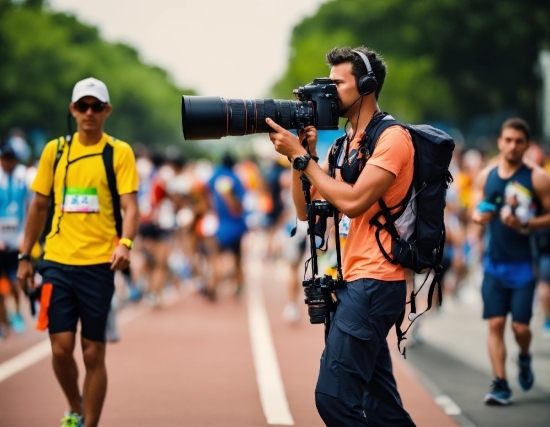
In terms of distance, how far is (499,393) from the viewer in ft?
24.8

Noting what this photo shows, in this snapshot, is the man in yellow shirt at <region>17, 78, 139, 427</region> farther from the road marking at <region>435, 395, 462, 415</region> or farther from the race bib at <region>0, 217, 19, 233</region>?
the race bib at <region>0, 217, 19, 233</region>

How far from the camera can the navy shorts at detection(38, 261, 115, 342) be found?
20.0 ft

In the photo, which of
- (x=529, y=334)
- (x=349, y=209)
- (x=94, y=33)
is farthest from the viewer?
(x=94, y=33)

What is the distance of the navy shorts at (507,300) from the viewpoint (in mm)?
7703

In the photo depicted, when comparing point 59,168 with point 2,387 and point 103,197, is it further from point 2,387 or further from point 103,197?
point 2,387

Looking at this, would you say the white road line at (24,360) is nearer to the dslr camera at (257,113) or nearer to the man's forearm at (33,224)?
the man's forearm at (33,224)

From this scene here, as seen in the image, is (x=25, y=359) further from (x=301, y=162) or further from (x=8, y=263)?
(x=301, y=162)

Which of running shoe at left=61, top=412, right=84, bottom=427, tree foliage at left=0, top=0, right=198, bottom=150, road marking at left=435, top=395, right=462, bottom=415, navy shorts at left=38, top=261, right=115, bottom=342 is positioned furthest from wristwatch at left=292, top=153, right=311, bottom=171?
tree foliage at left=0, top=0, right=198, bottom=150

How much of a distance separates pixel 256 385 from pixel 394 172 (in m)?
4.12

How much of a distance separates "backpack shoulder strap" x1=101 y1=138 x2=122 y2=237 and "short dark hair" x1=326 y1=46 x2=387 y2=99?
180cm

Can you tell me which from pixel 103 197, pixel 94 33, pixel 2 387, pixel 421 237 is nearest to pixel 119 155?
pixel 103 197

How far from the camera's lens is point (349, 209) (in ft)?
15.3

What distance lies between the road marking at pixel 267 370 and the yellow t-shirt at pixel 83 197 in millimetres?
1785

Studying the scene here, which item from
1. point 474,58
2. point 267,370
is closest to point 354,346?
point 267,370
